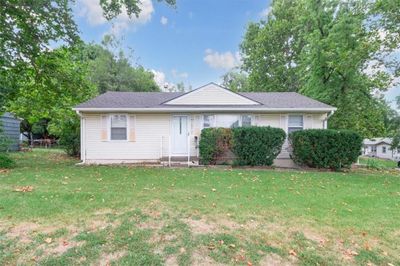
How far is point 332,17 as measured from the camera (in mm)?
18203

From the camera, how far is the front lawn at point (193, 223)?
357 cm

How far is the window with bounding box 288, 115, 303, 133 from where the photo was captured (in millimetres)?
12719

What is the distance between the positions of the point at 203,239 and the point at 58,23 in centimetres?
966

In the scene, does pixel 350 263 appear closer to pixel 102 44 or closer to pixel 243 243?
pixel 243 243

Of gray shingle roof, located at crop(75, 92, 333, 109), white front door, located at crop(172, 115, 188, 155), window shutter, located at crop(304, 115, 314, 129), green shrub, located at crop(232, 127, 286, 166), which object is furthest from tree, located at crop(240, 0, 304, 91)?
green shrub, located at crop(232, 127, 286, 166)

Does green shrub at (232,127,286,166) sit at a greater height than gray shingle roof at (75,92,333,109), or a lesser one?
lesser

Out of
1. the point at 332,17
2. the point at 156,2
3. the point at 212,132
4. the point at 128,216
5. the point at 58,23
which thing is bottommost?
the point at 128,216

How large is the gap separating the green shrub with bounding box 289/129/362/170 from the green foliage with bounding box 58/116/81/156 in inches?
450

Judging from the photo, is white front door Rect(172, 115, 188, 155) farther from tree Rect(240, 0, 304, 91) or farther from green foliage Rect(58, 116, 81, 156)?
tree Rect(240, 0, 304, 91)

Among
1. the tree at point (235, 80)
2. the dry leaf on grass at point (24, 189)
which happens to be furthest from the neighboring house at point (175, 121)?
the tree at point (235, 80)

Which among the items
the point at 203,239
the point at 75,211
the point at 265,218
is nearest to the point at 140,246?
the point at 203,239

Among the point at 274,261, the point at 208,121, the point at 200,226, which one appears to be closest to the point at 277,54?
the point at 208,121

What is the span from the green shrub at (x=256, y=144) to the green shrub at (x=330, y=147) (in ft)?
3.37

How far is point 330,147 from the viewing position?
10766 millimetres
